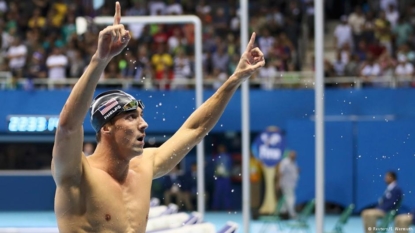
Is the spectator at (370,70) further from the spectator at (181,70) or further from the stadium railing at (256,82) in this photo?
the spectator at (181,70)

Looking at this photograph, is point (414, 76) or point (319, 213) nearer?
point (319, 213)

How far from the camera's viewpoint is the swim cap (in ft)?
14.9

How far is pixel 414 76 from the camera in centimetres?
1977

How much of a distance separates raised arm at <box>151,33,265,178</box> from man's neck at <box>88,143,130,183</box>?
0.39 m

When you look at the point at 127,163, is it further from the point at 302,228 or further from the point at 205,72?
the point at 205,72

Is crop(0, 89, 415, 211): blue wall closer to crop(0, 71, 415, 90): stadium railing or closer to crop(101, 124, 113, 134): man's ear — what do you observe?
crop(0, 71, 415, 90): stadium railing

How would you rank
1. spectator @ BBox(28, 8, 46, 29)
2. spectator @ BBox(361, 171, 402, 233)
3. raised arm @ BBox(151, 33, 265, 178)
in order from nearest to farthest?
raised arm @ BBox(151, 33, 265, 178)
spectator @ BBox(361, 171, 402, 233)
spectator @ BBox(28, 8, 46, 29)

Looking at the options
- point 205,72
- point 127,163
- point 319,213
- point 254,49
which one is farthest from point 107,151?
point 205,72

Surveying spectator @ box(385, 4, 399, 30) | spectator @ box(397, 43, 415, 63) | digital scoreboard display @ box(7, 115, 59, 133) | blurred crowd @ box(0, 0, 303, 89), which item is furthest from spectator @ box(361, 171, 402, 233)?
spectator @ box(385, 4, 399, 30)

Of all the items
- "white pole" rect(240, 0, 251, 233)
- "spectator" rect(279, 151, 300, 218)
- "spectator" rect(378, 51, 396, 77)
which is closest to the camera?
"white pole" rect(240, 0, 251, 233)

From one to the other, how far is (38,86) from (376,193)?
802 cm

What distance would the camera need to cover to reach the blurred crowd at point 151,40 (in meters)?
20.9

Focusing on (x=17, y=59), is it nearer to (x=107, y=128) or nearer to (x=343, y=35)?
(x=343, y=35)

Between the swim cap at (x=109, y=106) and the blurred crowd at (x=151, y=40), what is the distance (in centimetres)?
1502
